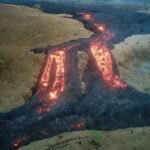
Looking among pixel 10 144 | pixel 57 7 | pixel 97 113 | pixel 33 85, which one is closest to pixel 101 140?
pixel 97 113

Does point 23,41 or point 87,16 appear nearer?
point 23,41

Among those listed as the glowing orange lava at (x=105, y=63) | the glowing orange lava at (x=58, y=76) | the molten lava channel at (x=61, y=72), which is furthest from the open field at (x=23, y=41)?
the glowing orange lava at (x=105, y=63)

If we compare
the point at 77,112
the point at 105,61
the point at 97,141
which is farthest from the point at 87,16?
the point at 97,141

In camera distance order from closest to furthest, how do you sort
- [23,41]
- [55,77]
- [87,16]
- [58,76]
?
[55,77], [58,76], [23,41], [87,16]

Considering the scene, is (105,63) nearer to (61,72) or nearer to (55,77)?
(61,72)

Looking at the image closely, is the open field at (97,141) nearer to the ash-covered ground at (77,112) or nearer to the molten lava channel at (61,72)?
the ash-covered ground at (77,112)

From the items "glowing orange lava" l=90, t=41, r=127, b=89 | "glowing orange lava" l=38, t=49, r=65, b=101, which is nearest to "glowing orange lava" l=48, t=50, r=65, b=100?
"glowing orange lava" l=38, t=49, r=65, b=101

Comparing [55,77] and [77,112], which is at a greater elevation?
[55,77]

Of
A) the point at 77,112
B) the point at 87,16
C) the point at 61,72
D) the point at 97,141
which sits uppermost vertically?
the point at 87,16
